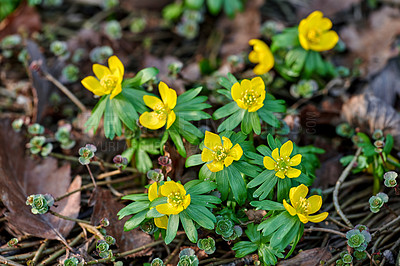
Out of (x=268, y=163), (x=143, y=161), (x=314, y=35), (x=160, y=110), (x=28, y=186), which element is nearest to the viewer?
(x=268, y=163)

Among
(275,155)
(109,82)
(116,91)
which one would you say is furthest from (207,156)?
(109,82)

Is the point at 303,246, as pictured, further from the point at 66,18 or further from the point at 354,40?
the point at 66,18

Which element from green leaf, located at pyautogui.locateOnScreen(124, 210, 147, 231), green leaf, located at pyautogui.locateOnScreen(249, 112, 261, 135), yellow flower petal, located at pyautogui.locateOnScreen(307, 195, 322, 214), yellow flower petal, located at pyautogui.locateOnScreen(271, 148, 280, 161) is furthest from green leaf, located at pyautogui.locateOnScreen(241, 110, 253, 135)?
green leaf, located at pyautogui.locateOnScreen(124, 210, 147, 231)

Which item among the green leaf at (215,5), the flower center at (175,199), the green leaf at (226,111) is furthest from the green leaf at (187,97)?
the green leaf at (215,5)

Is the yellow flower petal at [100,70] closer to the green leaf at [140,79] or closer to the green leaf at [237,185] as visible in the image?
the green leaf at [140,79]

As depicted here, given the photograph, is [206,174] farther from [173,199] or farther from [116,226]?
[116,226]

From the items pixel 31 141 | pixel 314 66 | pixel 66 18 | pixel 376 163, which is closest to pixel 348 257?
pixel 376 163
